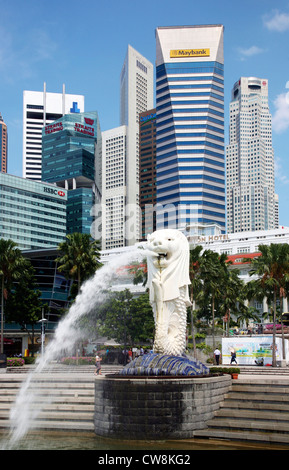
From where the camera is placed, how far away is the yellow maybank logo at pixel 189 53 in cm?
17425

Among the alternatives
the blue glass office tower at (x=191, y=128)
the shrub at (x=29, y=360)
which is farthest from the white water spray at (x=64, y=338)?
the blue glass office tower at (x=191, y=128)

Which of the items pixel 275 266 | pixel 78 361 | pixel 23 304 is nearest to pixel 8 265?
pixel 23 304

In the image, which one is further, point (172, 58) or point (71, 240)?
point (172, 58)

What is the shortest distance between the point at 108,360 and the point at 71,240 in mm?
11399

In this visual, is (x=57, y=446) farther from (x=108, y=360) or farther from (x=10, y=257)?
(x=10, y=257)

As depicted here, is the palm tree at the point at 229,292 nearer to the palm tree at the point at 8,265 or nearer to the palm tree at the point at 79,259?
the palm tree at the point at 79,259

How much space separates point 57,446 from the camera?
17.9 metres

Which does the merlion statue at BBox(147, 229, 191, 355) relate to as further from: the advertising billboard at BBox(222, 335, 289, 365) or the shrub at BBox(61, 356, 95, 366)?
the shrub at BBox(61, 356, 95, 366)

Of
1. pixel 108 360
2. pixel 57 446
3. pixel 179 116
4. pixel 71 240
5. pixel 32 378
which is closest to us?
pixel 57 446

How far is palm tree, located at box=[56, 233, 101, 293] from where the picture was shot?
158ft

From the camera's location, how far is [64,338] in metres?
42.0

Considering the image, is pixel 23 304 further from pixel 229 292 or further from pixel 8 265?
pixel 229 292

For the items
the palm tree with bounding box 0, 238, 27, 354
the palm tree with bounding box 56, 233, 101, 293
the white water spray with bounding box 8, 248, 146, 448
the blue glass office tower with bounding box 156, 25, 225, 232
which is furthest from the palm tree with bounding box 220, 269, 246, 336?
the blue glass office tower with bounding box 156, 25, 225, 232
